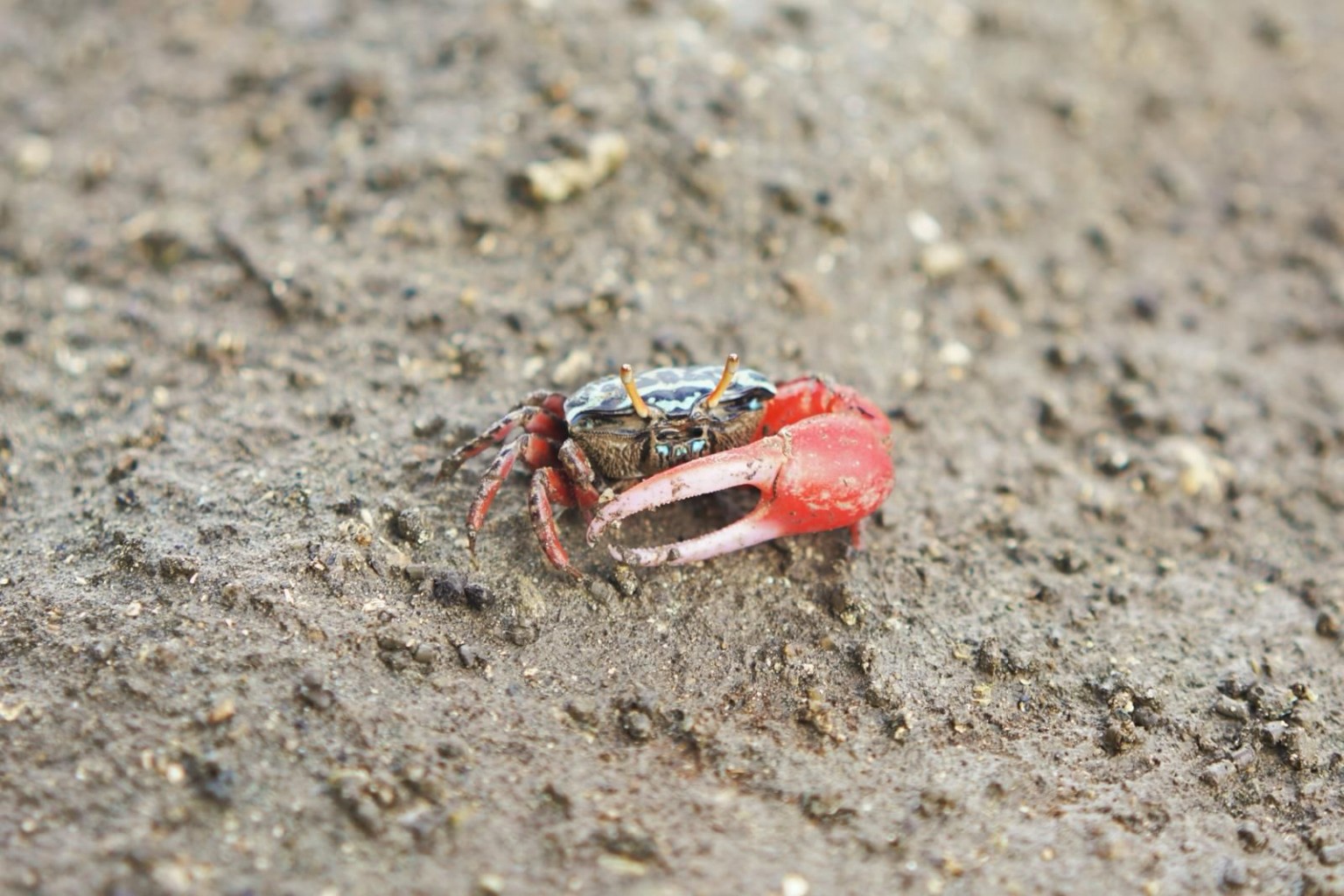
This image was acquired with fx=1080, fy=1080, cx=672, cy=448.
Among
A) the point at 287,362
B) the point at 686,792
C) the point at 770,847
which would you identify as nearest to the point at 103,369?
the point at 287,362

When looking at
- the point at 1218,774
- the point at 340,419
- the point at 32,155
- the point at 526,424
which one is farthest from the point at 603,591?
the point at 32,155

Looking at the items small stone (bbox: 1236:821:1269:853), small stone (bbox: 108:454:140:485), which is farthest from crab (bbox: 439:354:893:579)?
small stone (bbox: 1236:821:1269:853)

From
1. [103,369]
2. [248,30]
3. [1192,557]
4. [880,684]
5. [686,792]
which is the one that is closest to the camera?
[686,792]

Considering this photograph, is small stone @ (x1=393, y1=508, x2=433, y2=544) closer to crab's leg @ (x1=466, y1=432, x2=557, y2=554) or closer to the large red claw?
crab's leg @ (x1=466, y1=432, x2=557, y2=554)

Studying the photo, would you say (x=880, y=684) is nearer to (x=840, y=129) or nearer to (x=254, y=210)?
(x=840, y=129)

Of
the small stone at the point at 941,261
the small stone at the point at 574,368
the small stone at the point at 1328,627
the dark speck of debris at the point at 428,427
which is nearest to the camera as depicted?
the small stone at the point at 1328,627

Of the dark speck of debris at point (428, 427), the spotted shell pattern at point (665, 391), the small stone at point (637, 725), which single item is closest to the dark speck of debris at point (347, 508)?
the dark speck of debris at point (428, 427)

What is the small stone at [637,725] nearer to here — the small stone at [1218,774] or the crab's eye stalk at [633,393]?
the crab's eye stalk at [633,393]

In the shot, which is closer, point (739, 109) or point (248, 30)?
point (739, 109)
